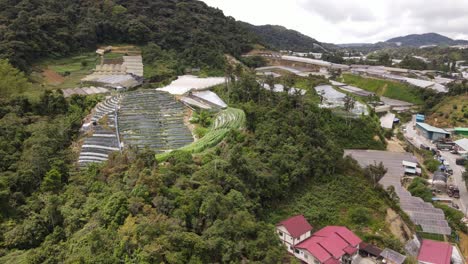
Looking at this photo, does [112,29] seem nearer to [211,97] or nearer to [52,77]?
[52,77]

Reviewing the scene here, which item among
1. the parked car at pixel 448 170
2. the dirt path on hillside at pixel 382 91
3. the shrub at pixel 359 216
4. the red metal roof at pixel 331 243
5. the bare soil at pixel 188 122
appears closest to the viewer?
the red metal roof at pixel 331 243

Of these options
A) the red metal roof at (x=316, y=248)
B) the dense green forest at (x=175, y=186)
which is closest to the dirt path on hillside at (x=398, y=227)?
the dense green forest at (x=175, y=186)

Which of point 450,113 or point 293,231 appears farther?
point 450,113

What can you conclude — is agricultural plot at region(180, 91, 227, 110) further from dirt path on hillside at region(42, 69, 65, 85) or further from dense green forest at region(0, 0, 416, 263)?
dirt path on hillside at region(42, 69, 65, 85)

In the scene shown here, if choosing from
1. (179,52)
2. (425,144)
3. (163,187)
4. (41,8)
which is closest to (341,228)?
(163,187)

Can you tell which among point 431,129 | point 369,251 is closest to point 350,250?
point 369,251

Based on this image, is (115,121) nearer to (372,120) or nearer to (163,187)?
(163,187)

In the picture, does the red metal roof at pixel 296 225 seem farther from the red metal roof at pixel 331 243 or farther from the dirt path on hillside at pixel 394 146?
the dirt path on hillside at pixel 394 146
